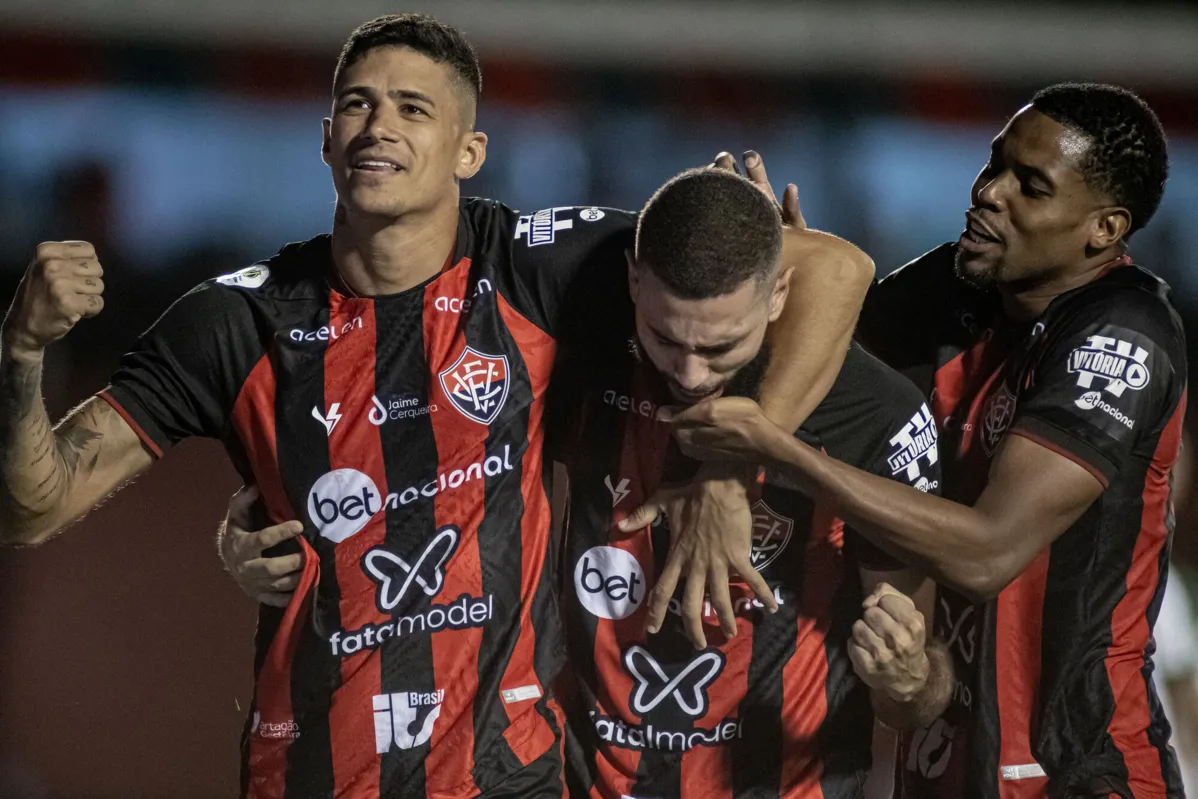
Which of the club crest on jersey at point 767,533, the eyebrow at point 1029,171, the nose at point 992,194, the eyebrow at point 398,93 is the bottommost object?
the club crest on jersey at point 767,533

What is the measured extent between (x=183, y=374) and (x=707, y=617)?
115cm

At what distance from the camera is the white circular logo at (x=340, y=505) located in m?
2.56

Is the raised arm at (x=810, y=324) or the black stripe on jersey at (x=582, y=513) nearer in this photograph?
the raised arm at (x=810, y=324)

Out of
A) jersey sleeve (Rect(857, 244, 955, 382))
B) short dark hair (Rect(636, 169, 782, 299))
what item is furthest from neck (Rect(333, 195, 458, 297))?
jersey sleeve (Rect(857, 244, 955, 382))

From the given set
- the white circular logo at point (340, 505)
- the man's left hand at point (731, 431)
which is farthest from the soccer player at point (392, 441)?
the man's left hand at point (731, 431)

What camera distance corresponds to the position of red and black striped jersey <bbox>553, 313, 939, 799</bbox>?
2.66 m

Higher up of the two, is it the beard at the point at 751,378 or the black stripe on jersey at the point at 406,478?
the beard at the point at 751,378

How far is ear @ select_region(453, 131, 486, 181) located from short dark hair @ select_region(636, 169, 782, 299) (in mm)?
514

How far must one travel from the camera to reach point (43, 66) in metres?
5.96

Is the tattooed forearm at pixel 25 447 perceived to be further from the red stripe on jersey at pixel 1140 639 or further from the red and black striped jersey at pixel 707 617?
the red stripe on jersey at pixel 1140 639

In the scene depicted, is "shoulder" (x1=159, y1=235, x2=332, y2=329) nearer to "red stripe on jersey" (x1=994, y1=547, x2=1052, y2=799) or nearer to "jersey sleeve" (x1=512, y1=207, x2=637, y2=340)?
"jersey sleeve" (x1=512, y1=207, x2=637, y2=340)

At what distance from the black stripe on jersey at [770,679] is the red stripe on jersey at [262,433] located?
97 centimetres

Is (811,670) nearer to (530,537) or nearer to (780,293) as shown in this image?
(530,537)

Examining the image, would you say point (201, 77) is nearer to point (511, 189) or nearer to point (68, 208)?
point (68, 208)
